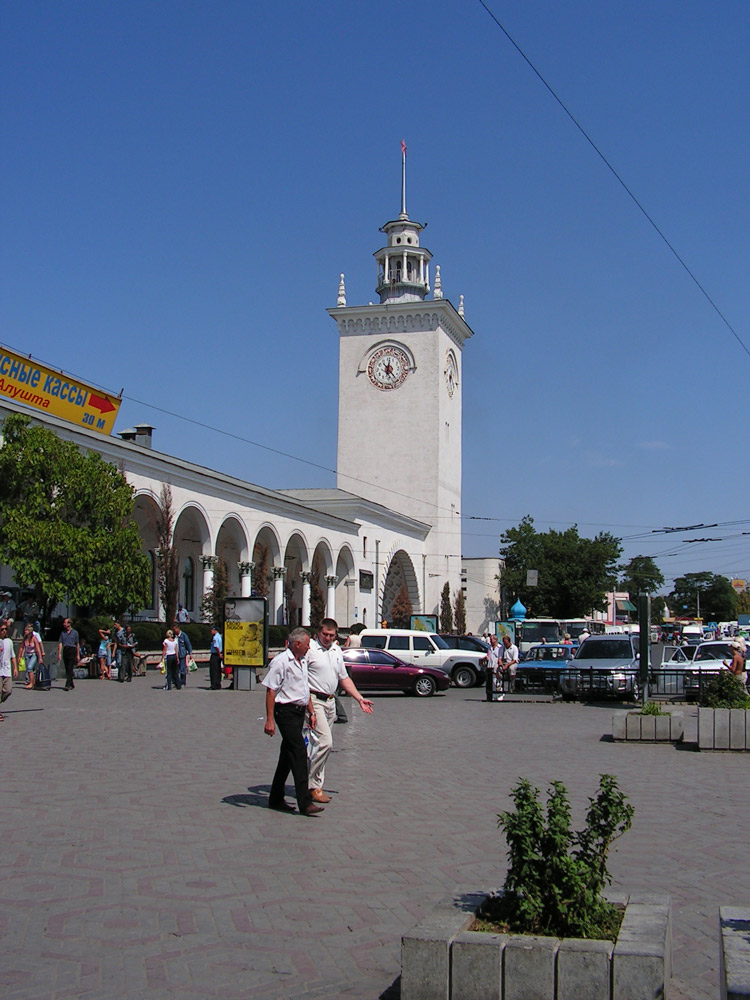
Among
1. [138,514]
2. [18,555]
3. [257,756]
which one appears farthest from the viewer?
[138,514]

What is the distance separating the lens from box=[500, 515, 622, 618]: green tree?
85.1 metres

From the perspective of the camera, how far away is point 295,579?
59062 millimetres

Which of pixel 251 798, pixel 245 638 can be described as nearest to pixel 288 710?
pixel 251 798

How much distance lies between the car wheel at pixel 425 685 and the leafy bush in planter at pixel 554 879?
899 inches

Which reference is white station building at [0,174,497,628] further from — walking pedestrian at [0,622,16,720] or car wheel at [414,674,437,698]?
walking pedestrian at [0,622,16,720]

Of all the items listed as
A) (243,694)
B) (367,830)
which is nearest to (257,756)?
(367,830)

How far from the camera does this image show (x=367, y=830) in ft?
28.6

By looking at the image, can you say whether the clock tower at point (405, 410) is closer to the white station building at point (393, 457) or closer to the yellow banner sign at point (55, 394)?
the white station building at point (393, 457)

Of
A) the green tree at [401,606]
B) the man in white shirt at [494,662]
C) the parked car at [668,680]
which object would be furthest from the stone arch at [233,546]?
the parked car at [668,680]

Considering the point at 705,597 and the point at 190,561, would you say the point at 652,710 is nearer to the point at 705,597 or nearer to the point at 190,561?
the point at 190,561

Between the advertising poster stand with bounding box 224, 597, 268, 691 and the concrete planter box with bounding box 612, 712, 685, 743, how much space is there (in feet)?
42.8

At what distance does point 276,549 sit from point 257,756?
1502 inches

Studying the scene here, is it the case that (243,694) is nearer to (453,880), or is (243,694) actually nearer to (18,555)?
(18,555)

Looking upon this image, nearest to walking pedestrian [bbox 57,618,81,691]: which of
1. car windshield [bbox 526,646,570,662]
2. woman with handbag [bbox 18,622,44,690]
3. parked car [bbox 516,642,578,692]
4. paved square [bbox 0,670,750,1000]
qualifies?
woman with handbag [bbox 18,622,44,690]
